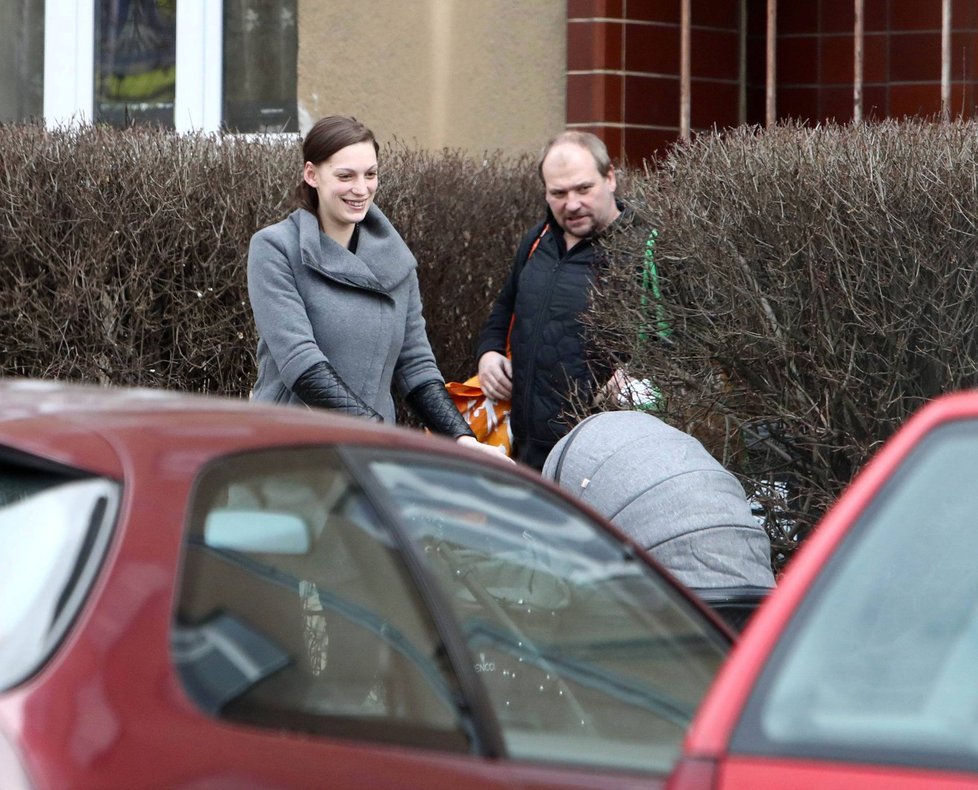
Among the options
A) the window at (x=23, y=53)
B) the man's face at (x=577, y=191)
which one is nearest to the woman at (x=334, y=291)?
the man's face at (x=577, y=191)

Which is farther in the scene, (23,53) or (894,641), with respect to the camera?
(23,53)

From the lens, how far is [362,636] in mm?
2955

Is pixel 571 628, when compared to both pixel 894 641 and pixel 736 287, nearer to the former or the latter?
pixel 894 641

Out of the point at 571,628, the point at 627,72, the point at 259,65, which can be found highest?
the point at 259,65

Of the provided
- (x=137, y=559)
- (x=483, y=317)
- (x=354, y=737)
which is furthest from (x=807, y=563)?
(x=483, y=317)

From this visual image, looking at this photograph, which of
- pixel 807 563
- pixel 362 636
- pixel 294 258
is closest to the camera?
pixel 807 563

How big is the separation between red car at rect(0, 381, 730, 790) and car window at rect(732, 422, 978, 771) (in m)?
0.61

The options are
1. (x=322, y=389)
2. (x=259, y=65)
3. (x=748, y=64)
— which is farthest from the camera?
(x=259, y=65)

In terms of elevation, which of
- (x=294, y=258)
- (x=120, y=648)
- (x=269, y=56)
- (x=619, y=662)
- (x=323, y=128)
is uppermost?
Result: (x=269, y=56)

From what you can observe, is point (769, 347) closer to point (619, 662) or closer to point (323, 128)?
point (323, 128)

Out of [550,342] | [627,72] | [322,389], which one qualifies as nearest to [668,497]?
[322,389]

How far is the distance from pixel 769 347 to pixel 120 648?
357 centimetres

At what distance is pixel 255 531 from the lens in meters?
2.63

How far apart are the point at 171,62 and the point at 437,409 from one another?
5937mm
